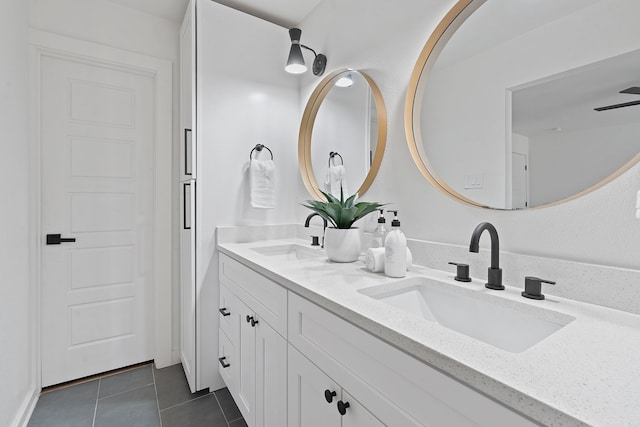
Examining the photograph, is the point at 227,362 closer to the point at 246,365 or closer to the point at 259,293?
the point at 246,365

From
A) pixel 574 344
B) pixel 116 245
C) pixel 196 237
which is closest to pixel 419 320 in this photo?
pixel 574 344

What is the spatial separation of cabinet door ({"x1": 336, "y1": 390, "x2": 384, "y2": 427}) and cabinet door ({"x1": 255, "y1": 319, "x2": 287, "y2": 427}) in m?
0.35

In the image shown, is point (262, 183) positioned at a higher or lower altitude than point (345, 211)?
higher

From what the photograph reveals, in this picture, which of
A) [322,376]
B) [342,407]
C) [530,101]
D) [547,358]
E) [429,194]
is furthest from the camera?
[429,194]

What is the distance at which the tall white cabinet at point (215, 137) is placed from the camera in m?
1.86

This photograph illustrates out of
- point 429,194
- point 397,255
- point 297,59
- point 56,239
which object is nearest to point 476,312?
point 397,255

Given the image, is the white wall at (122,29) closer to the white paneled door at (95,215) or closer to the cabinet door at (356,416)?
the white paneled door at (95,215)

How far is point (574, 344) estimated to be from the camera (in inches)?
23.7

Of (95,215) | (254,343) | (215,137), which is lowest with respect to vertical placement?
(254,343)

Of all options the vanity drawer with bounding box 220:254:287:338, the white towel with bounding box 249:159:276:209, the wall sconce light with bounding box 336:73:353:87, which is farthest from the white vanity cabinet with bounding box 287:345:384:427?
the wall sconce light with bounding box 336:73:353:87

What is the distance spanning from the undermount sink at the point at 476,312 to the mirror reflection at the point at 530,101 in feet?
1.14

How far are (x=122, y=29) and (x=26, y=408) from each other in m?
2.38

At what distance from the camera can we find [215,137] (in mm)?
1918

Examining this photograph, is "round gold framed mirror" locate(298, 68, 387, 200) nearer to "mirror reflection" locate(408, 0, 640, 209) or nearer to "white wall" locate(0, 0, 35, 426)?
"mirror reflection" locate(408, 0, 640, 209)
